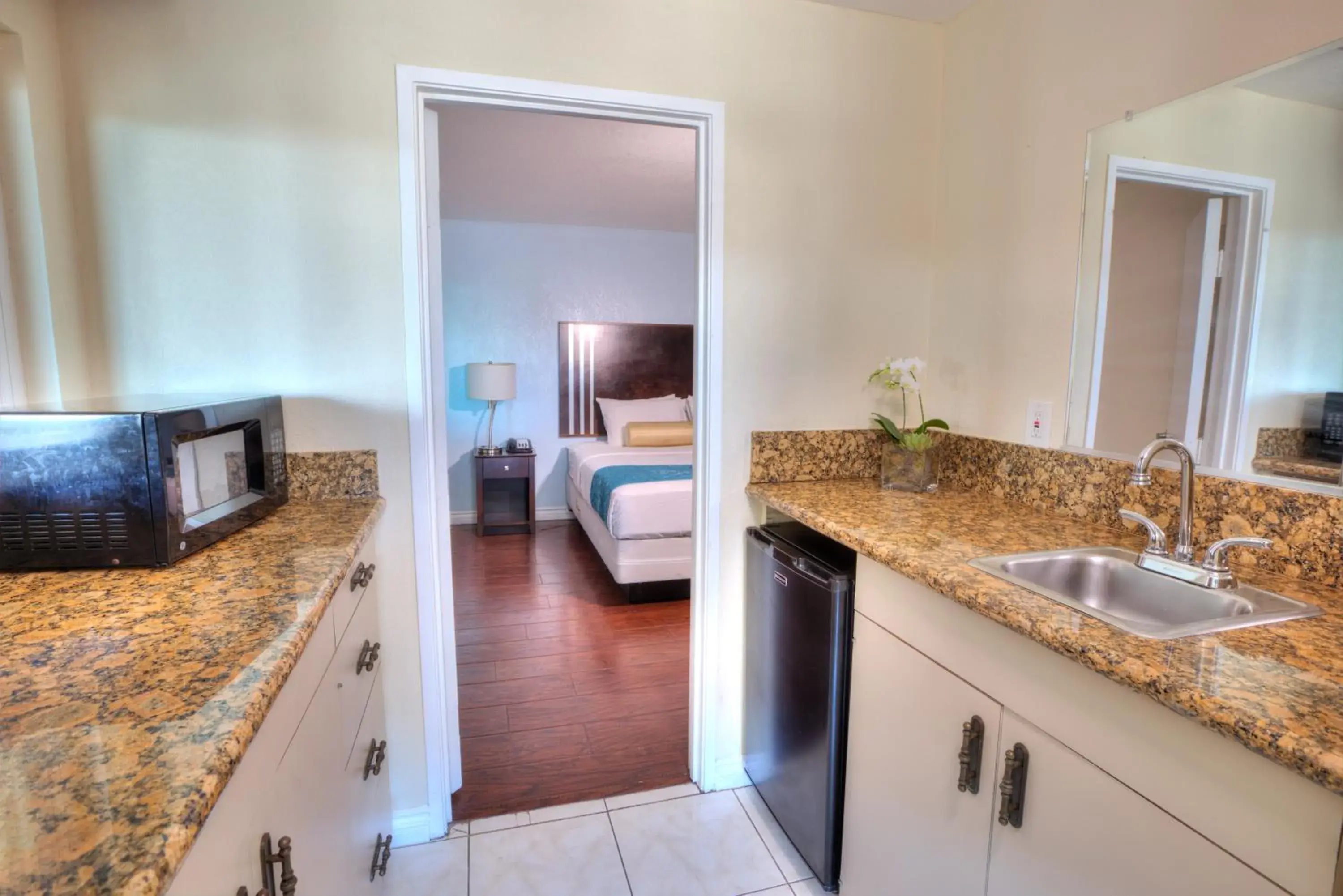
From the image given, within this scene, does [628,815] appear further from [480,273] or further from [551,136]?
[480,273]

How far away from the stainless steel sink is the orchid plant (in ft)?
1.95

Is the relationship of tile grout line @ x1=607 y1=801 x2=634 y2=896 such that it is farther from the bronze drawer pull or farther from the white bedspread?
the white bedspread

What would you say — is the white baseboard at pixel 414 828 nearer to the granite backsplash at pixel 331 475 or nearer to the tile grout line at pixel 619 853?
the tile grout line at pixel 619 853

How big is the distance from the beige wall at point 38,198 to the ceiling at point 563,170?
1.05m

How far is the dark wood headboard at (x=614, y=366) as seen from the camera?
5.45m

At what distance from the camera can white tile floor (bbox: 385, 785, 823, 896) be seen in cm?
169

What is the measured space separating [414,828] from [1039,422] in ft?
6.60

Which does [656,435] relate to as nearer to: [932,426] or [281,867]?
[932,426]

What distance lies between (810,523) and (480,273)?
426 centimetres

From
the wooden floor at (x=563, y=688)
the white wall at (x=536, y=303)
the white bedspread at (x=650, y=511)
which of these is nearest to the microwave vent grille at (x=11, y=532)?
the wooden floor at (x=563, y=688)

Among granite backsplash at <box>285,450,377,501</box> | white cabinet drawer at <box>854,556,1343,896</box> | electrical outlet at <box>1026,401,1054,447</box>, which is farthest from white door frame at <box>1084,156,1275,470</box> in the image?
granite backsplash at <box>285,450,377,501</box>

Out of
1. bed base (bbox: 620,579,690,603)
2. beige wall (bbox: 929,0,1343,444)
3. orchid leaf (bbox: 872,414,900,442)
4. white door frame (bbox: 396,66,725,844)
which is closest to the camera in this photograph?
beige wall (bbox: 929,0,1343,444)

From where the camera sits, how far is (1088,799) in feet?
3.06

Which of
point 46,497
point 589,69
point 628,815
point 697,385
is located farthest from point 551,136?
point 628,815
